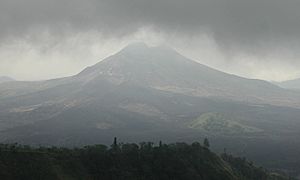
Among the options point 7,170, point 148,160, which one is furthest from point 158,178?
point 7,170

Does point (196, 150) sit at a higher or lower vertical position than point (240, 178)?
higher

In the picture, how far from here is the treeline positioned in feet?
350

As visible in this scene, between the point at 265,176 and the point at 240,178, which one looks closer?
the point at 240,178

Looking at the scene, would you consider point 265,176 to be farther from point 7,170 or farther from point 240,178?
point 7,170

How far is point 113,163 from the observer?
404 ft

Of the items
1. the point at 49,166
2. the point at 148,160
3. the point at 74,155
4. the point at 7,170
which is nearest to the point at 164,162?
the point at 148,160

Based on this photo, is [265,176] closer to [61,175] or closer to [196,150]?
[196,150]

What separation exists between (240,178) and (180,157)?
78.7 ft

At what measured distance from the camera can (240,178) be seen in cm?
14725

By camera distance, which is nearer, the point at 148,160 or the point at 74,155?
the point at 74,155

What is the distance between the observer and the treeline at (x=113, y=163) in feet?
350

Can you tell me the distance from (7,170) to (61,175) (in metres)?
13.4

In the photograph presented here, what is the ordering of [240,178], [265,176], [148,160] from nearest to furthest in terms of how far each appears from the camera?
[148,160] < [240,178] < [265,176]

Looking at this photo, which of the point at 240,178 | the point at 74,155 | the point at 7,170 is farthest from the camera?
the point at 240,178
